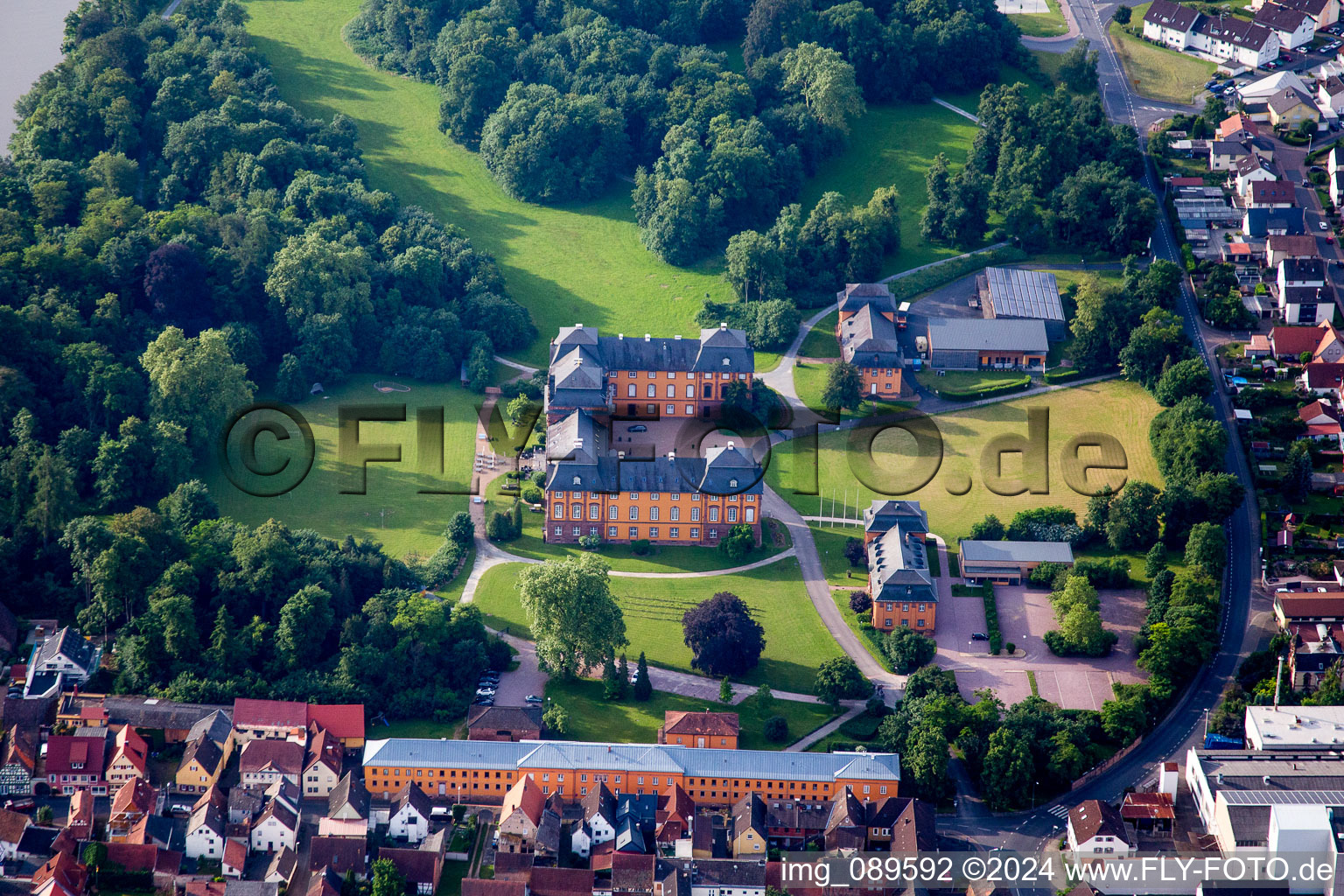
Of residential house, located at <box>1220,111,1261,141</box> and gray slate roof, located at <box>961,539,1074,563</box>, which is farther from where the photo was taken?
residential house, located at <box>1220,111,1261,141</box>

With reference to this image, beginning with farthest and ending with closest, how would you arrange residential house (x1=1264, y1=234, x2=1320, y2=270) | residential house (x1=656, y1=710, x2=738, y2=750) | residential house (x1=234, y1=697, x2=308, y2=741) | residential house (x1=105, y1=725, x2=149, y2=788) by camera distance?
residential house (x1=1264, y1=234, x2=1320, y2=270) < residential house (x1=656, y1=710, x2=738, y2=750) < residential house (x1=234, y1=697, x2=308, y2=741) < residential house (x1=105, y1=725, x2=149, y2=788)

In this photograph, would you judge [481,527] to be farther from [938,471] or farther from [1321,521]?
[1321,521]

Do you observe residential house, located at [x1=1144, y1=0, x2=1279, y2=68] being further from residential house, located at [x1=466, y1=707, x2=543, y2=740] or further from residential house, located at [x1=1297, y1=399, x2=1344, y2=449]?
residential house, located at [x1=466, y1=707, x2=543, y2=740]

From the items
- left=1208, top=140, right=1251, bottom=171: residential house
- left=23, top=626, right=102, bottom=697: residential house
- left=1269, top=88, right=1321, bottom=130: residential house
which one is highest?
left=1269, top=88, right=1321, bottom=130: residential house

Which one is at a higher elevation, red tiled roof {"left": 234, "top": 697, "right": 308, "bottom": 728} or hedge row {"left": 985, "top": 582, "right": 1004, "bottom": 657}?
hedge row {"left": 985, "top": 582, "right": 1004, "bottom": 657}

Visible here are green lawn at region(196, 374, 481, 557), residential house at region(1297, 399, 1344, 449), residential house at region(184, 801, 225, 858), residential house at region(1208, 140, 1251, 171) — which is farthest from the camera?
residential house at region(1208, 140, 1251, 171)

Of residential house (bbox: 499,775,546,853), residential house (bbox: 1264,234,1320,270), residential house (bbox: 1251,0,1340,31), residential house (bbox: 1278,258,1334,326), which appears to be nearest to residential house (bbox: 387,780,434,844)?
residential house (bbox: 499,775,546,853)

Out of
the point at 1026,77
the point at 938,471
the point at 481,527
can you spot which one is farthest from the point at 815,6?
the point at 481,527
